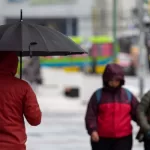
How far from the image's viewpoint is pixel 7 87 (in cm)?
495

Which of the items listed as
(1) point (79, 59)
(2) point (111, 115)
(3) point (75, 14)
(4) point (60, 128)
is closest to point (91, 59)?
(1) point (79, 59)

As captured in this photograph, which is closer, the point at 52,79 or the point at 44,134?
the point at 44,134

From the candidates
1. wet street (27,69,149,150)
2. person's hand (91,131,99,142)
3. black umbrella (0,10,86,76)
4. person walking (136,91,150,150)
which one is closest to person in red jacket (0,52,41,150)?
black umbrella (0,10,86,76)

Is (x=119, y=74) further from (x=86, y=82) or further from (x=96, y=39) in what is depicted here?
(x=96, y=39)

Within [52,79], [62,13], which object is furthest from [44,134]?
[62,13]

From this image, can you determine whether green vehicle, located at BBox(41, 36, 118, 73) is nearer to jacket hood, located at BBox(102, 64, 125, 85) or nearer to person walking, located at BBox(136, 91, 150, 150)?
jacket hood, located at BBox(102, 64, 125, 85)

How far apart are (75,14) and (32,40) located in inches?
1656

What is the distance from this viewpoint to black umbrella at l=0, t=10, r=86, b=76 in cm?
499

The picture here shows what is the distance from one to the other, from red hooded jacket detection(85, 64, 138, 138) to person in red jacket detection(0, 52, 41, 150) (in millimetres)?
1471

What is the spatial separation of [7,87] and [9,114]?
218 mm

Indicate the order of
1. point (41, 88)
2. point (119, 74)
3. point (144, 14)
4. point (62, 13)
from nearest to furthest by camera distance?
point (119, 74), point (144, 14), point (41, 88), point (62, 13)

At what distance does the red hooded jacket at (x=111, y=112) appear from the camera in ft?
20.7

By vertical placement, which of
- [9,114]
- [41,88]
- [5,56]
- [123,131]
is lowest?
[41,88]

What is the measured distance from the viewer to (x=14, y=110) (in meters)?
4.90
